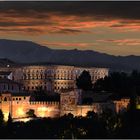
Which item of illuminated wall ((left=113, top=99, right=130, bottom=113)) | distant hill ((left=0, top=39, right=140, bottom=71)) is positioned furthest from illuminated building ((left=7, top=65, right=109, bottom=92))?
illuminated wall ((left=113, top=99, right=130, bottom=113))

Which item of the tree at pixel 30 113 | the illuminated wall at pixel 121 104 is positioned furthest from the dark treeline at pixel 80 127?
the tree at pixel 30 113

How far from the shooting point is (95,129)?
85.4 feet

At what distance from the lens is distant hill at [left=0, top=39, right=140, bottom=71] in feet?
192

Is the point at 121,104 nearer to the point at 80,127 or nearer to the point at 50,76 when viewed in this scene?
the point at 80,127

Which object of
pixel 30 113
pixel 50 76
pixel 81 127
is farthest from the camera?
pixel 50 76

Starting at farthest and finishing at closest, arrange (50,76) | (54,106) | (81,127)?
1. (50,76)
2. (54,106)
3. (81,127)

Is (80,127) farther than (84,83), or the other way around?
(84,83)

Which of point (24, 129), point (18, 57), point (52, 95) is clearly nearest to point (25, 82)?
point (52, 95)

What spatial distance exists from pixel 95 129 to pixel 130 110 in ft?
7.21

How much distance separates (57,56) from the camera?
65.1 meters

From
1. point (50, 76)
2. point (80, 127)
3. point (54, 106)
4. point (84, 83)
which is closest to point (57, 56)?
point (50, 76)

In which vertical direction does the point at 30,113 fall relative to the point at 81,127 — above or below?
above

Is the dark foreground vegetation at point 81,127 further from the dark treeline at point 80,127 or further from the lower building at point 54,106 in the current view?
the lower building at point 54,106

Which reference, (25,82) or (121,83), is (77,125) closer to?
(121,83)
